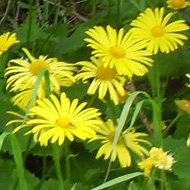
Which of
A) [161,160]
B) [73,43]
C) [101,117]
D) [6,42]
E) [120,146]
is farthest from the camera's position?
[73,43]

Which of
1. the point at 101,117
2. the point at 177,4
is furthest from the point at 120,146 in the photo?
the point at 177,4

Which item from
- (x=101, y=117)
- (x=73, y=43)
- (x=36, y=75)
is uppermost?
(x=73, y=43)

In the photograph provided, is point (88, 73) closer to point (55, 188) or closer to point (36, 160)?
point (55, 188)

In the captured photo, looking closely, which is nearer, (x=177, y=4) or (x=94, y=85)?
(x=94, y=85)

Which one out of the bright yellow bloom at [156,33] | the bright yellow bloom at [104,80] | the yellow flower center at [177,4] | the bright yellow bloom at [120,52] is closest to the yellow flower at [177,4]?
the yellow flower center at [177,4]

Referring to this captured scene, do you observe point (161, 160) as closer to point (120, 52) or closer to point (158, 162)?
point (158, 162)

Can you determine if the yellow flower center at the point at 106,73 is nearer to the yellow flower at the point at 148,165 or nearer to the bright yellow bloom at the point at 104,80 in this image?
the bright yellow bloom at the point at 104,80
